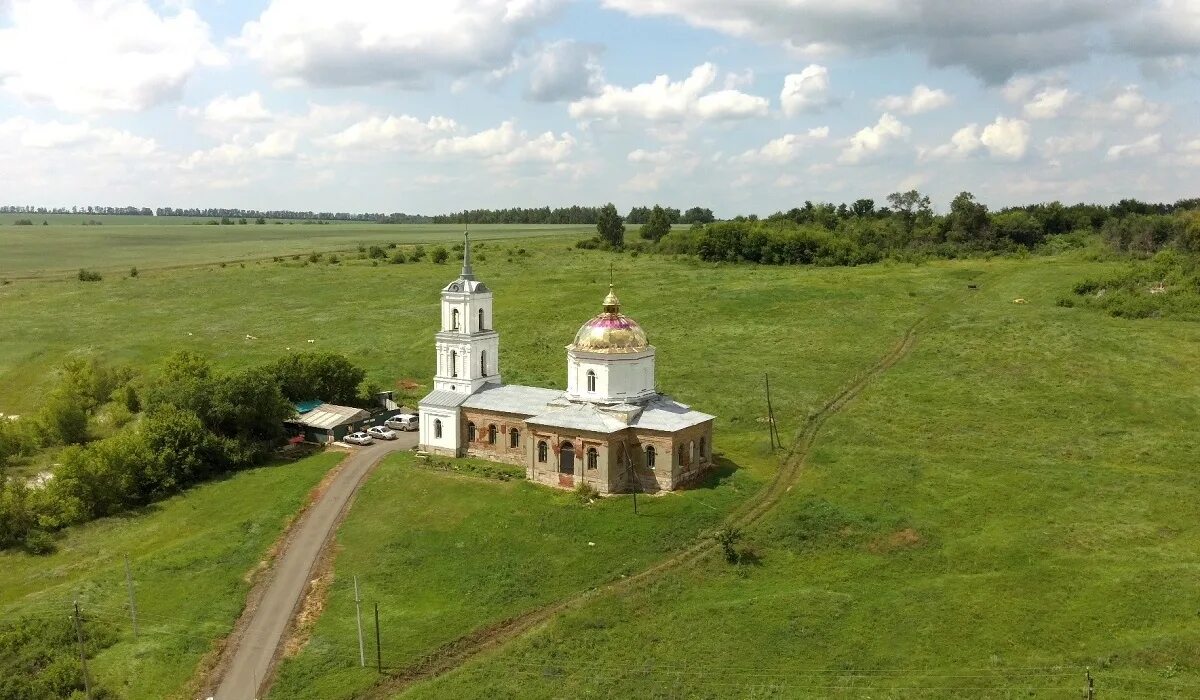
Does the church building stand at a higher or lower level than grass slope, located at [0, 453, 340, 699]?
higher

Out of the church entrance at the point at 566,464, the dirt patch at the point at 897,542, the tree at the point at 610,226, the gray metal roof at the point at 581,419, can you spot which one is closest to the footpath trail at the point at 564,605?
the dirt patch at the point at 897,542

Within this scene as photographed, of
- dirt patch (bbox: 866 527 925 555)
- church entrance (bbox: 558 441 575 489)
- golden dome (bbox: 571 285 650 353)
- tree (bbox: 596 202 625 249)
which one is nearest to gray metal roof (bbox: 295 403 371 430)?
golden dome (bbox: 571 285 650 353)

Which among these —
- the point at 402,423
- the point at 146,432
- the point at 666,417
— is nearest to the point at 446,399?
the point at 402,423

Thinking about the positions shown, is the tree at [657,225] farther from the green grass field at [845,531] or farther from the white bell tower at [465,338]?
the white bell tower at [465,338]

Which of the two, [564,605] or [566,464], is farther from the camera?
[566,464]

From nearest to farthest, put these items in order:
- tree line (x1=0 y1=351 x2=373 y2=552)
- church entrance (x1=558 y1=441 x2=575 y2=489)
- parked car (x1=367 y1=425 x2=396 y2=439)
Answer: church entrance (x1=558 y1=441 x2=575 y2=489)
tree line (x1=0 y1=351 x2=373 y2=552)
parked car (x1=367 y1=425 x2=396 y2=439)

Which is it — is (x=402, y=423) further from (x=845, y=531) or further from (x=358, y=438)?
(x=845, y=531)

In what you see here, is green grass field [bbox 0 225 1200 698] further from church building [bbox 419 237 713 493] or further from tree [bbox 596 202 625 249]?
tree [bbox 596 202 625 249]
